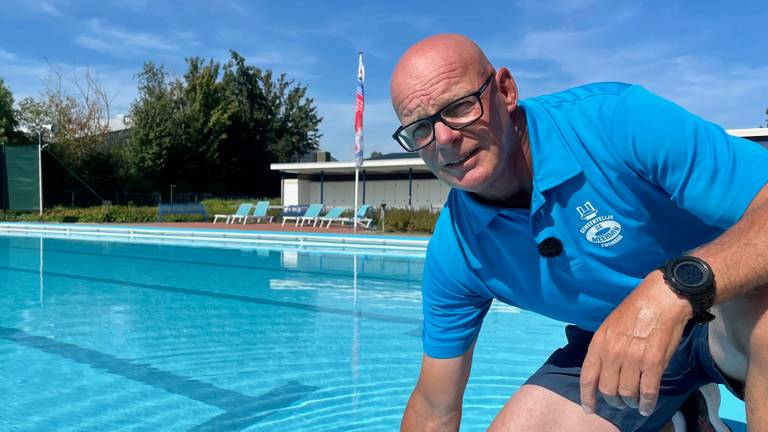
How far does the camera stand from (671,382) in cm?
156

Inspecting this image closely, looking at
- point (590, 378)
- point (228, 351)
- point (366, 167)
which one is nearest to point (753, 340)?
point (590, 378)

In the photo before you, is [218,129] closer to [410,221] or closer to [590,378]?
[410,221]

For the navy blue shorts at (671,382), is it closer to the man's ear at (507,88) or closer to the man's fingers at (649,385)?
the man's fingers at (649,385)

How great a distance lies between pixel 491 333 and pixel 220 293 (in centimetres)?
395

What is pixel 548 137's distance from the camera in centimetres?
144

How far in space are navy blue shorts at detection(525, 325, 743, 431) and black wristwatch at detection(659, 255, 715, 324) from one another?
512 mm

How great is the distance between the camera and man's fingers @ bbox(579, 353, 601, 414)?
110 cm

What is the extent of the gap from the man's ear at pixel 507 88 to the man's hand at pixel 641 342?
1.95 ft

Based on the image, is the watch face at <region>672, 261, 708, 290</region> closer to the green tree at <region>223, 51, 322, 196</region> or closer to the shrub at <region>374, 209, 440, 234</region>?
the shrub at <region>374, 209, 440, 234</region>

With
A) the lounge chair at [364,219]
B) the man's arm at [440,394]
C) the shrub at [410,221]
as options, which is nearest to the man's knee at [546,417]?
the man's arm at [440,394]

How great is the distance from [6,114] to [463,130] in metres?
34.8

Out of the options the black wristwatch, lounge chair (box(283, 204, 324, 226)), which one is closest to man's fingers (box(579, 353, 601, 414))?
the black wristwatch

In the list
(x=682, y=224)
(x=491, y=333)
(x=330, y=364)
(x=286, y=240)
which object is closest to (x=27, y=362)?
(x=330, y=364)

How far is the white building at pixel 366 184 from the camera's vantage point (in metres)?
26.2
